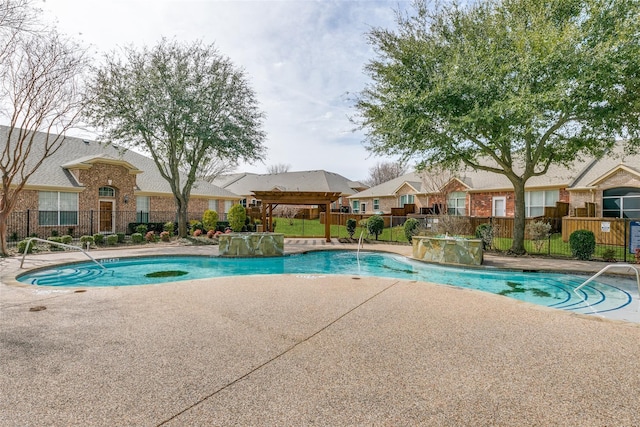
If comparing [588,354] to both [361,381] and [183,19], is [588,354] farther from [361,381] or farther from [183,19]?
[183,19]

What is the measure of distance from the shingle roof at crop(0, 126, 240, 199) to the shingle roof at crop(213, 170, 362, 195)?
15.7 metres

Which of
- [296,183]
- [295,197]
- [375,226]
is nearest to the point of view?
[295,197]

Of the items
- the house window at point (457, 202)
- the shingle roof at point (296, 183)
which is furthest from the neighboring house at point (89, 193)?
the house window at point (457, 202)

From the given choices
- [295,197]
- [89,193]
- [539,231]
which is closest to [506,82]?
[539,231]

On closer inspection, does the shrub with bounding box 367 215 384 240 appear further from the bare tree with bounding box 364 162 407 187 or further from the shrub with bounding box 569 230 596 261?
the bare tree with bounding box 364 162 407 187

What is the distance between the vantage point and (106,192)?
68.8 ft

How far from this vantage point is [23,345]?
4.07 meters

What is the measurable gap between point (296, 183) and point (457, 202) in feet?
74.0

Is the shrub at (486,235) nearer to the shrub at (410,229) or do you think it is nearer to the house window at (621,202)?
the shrub at (410,229)

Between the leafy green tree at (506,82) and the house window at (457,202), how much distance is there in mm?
11291

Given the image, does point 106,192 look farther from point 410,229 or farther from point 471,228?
point 471,228

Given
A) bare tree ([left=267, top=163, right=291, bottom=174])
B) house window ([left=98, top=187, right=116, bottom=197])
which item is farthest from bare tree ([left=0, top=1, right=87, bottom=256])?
bare tree ([left=267, top=163, right=291, bottom=174])

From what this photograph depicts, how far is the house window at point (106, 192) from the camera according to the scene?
67.7 ft

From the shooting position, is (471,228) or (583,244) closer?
(583,244)
